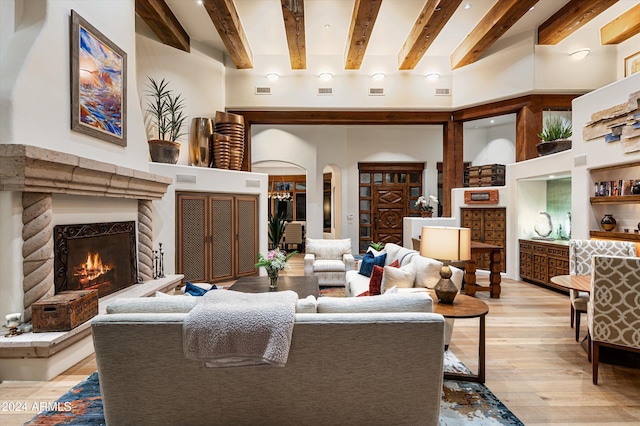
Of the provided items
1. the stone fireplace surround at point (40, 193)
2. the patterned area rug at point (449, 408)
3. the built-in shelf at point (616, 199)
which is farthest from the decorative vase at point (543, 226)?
the stone fireplace surround at point (40, 193)

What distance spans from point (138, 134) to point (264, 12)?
277cm

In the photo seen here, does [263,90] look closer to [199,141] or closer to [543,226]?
[199,141]

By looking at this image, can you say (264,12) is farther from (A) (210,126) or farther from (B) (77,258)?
(B) (77,258)

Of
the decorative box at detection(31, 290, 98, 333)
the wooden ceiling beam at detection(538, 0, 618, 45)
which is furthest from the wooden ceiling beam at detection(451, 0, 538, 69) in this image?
the decorative box at detection(31, 290, 98, 333)

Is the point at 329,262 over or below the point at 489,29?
below

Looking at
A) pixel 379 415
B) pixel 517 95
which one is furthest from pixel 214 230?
pixel 517 95

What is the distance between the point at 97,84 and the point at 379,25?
434 centimetres

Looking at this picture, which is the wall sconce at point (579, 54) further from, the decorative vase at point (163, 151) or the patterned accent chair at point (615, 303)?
the decorative vase at point (163, 151)

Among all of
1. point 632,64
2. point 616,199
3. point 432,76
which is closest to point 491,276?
point 616,199

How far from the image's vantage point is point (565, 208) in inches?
228

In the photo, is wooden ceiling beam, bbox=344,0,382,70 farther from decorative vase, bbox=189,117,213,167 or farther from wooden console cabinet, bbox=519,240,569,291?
wooden console cabinet, bbox=519,240,569,291

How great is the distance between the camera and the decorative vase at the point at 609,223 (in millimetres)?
4344

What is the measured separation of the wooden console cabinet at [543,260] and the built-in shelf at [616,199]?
793mm

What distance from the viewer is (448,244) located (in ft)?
8.23
